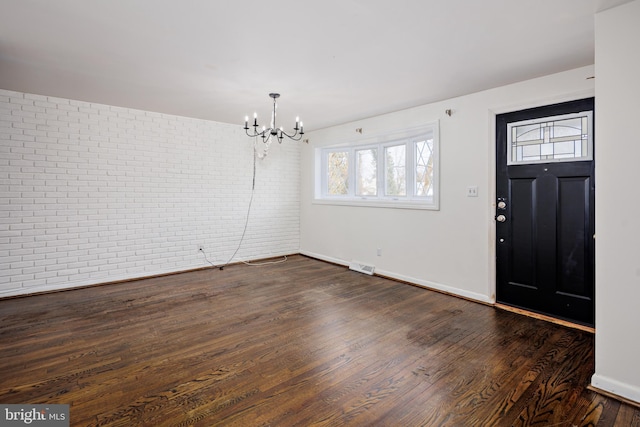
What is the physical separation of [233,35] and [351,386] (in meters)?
2.58

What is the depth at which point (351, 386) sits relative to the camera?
2.07 meters

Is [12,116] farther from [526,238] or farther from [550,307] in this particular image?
[550,307]

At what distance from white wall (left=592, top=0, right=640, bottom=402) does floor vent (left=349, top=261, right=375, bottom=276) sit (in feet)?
9.81

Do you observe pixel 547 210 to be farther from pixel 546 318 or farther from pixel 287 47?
pixel 287 47

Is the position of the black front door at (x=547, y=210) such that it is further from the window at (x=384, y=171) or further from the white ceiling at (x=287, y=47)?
the window at (x=384, y=171)

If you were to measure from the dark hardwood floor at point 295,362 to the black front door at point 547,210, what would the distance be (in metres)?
0.34

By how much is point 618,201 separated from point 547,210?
1282 mm

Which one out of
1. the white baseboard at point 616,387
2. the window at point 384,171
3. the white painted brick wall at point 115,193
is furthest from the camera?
the window at point 384,171

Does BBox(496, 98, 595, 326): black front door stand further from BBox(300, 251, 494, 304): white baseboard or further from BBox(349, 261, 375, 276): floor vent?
BBox(349, 261, 375, 276): floor vent

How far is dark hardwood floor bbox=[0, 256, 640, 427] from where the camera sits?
1.83m

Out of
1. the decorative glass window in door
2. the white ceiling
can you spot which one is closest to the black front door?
the decorative glass window in door

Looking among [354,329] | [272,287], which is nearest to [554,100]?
[354,329]

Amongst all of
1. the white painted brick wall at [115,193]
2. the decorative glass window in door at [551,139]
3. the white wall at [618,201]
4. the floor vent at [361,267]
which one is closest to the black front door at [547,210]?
the decorative glass window in door at [551,139]

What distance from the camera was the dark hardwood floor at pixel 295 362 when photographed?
1830mm
